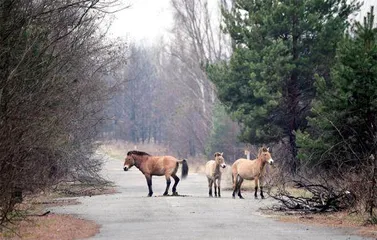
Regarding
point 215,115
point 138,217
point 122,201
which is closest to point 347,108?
point 138,217

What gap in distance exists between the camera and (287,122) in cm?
3741

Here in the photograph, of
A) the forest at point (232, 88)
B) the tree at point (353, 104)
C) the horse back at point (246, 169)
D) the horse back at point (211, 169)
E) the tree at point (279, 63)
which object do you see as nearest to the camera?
the forest at point (232, 88)

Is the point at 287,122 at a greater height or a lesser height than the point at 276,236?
greater

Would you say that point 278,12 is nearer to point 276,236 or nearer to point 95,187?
point 95,187

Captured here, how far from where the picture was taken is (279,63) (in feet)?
116

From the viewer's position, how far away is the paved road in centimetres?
1593

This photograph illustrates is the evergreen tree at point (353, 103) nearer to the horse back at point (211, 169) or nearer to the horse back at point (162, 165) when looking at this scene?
the horse back at point (211, 169)

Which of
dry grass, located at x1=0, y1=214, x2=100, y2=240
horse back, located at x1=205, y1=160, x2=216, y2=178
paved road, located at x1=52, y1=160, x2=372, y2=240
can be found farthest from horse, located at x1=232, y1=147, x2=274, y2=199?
dry grass, located at x1=0, y1=214, x2=100, y2=240

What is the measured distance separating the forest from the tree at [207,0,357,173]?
2.4 inches

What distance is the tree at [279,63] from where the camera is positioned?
1400 inches

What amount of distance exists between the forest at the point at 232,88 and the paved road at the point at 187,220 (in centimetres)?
164

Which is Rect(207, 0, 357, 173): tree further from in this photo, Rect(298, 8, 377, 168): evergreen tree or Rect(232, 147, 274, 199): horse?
Rect(298, 8, 377, 168): evergreen tree

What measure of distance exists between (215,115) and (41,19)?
44.2 m

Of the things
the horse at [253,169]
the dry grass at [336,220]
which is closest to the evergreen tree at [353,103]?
the dry grass at [336,220]
